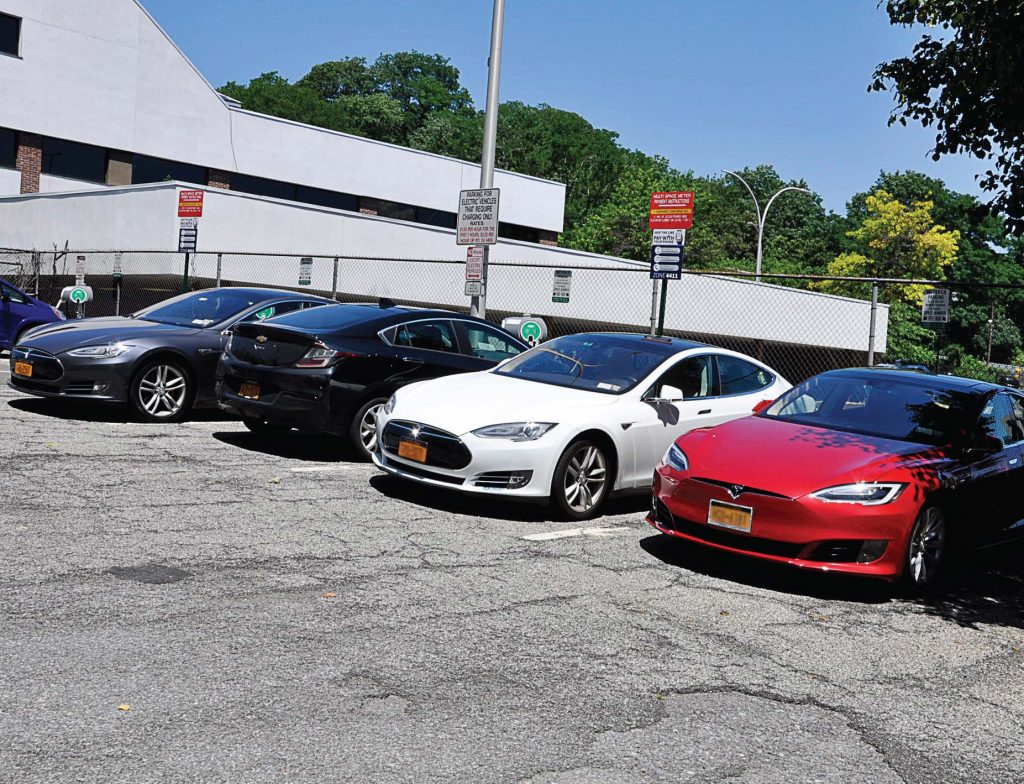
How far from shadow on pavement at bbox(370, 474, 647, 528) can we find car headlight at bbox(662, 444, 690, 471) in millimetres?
1036

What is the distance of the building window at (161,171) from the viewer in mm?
37906

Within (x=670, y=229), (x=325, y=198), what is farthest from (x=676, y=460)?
(x=325, y=198)

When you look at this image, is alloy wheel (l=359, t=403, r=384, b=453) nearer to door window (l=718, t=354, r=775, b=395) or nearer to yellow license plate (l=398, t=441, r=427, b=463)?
yellow license plate (l=398, t=441, r=427, b=463)

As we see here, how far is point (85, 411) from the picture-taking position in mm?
12188

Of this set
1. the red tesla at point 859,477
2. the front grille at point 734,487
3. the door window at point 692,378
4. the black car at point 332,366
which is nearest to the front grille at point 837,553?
the red tesla at point 859,477

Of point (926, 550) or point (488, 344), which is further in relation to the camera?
point (488, 344)

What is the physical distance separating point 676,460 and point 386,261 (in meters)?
22.3

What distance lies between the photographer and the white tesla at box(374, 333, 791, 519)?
8.44m

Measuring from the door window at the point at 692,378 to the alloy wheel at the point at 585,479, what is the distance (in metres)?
1.05

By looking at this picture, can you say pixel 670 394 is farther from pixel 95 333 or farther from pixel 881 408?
pixel 95 333

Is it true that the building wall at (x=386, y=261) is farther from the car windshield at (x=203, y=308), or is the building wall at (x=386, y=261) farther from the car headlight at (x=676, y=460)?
the car headlight at (x=676, y=460)

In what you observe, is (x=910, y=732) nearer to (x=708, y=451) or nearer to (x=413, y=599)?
(x=413, y=599)

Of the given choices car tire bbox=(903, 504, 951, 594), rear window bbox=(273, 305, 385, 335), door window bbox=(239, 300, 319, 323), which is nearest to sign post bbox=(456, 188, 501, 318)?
door window bbox=(239, 300, 319, 323)

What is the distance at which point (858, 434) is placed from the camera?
7.86 m
